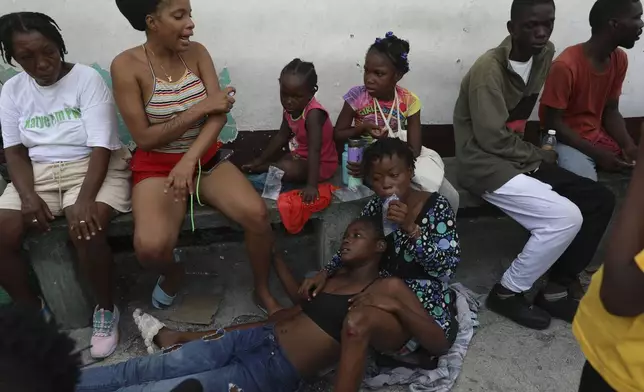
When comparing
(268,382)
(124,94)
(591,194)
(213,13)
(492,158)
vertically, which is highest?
(213,13)

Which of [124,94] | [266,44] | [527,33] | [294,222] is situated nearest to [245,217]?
[294,222]

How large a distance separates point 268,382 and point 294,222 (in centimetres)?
93

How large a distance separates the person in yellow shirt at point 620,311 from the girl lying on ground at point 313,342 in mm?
915

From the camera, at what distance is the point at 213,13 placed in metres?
3.19

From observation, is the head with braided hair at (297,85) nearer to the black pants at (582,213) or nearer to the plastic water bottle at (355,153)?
the plastic water bottle at (355,153)

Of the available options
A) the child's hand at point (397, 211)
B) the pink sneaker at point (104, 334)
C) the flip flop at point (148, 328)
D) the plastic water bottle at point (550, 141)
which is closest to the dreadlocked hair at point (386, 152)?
the child's hand at point (397, 211)

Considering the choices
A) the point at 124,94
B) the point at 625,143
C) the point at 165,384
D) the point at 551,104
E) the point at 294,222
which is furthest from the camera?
the point at 625,143

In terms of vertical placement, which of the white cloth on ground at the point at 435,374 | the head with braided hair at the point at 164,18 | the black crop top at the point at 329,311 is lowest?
the white cloth on ground at the point at 435,374

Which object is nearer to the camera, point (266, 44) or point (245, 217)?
point (245, 217)

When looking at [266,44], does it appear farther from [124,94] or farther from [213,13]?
[124,94]

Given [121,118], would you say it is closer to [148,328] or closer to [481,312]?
[148,328]

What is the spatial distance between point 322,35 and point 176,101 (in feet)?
3.59

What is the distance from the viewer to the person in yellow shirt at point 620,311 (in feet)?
3.43

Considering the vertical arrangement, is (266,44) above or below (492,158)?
above
